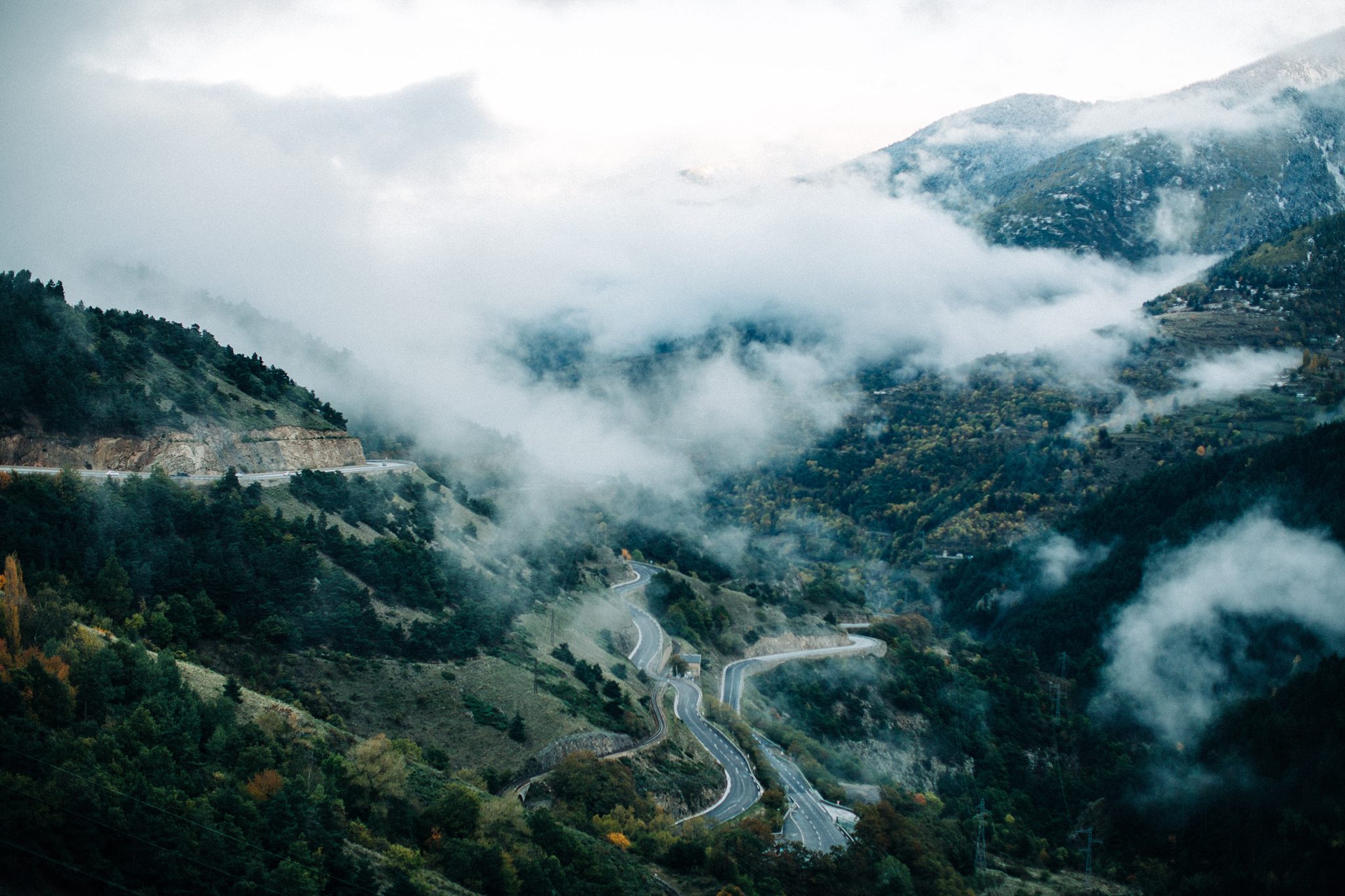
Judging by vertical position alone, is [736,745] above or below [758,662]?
above

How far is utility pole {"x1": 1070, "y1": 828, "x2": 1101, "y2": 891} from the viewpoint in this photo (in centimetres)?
7205

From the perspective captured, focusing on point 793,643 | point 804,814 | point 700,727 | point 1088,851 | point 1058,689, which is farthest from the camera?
point 1058,689

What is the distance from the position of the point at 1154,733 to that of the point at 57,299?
10822cm

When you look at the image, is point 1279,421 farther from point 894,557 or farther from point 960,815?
point 960,815

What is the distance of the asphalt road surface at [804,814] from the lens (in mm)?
59188

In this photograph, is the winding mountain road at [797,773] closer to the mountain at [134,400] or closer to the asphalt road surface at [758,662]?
the asphalt road surface at [758,662]

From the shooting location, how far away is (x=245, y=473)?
6994 cm

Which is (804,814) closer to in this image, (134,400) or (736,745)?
(736,745)

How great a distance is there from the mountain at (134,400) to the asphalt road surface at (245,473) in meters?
0.60

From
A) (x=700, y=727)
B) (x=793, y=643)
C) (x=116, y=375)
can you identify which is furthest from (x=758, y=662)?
(x=116, y=375)

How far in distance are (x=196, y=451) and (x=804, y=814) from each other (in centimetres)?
4798

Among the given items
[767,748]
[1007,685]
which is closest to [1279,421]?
[1007,685]

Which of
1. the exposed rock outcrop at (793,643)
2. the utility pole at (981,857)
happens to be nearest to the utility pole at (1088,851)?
the utility pole at (981,857)

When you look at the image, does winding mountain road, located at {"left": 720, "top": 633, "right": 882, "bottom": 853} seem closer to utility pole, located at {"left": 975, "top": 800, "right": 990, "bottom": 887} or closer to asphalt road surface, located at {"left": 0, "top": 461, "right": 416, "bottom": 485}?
utility pole, located at {"left": 975, "top": 800, "right": 990, "bottom": 887}
